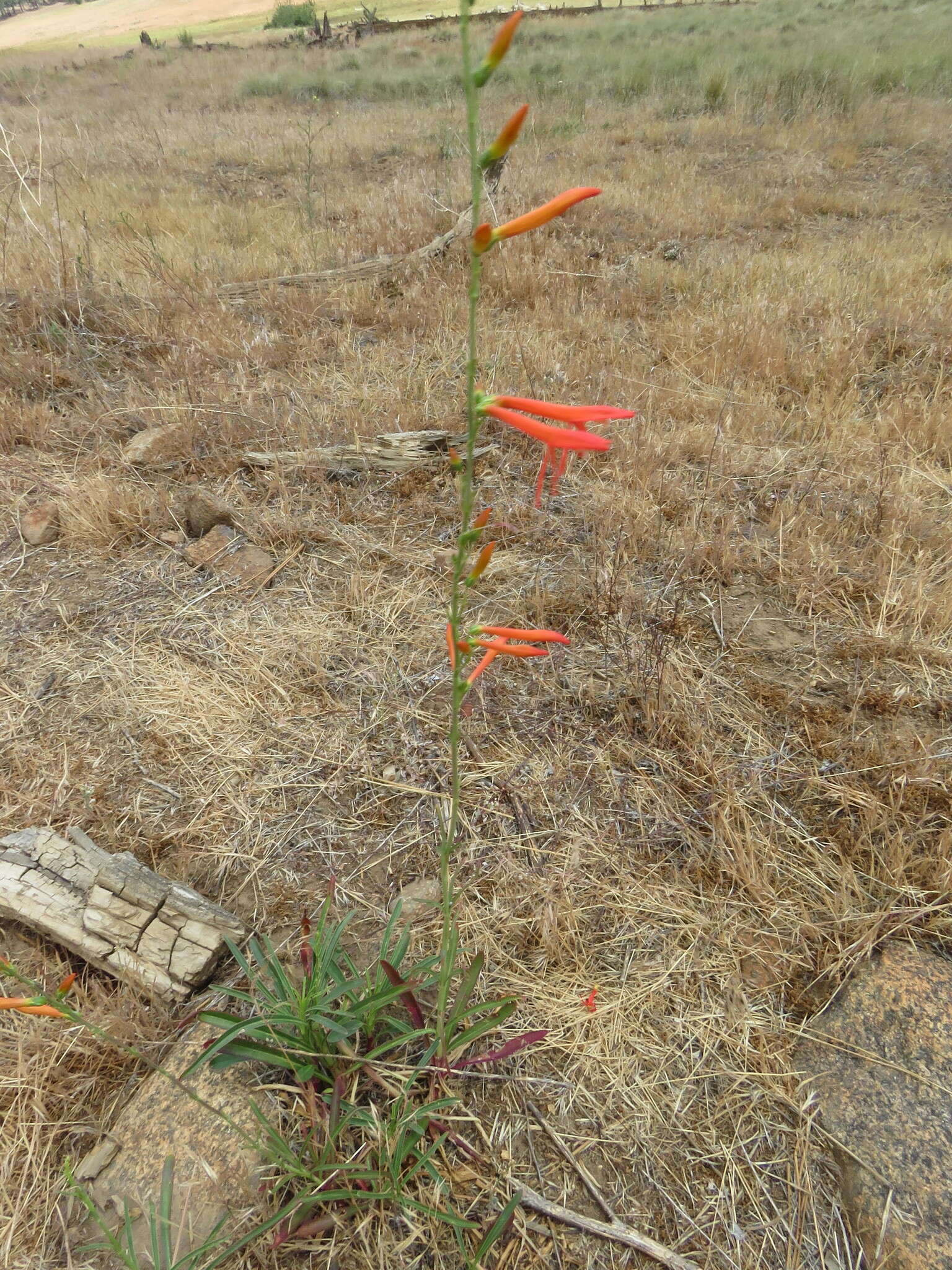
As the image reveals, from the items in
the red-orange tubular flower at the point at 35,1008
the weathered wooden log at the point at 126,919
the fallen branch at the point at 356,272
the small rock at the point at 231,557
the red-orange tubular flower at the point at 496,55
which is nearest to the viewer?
the red-orange tubular flower at the point at 496,55

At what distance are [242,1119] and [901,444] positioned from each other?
369 cm

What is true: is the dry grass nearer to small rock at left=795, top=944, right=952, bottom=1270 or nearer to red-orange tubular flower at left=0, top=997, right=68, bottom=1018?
small rock at left=795, top=944, right=952, bottom=1270

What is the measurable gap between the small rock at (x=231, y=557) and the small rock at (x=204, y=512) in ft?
0.16

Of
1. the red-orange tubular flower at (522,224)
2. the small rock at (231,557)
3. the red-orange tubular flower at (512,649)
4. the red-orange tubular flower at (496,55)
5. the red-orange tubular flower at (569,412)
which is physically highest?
the red-orange tubular flower at (496,55)

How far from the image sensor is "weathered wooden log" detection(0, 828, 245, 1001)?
1.61 m

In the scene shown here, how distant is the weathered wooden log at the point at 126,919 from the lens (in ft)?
5.27

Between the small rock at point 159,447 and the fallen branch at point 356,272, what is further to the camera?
the fallen branch at point 356,272

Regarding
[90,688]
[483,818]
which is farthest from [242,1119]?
[90,688]

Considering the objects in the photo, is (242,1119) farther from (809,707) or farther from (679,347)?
(679,347)

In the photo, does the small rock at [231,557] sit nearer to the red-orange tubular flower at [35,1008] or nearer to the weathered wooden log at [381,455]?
the weathered wooden log at [381,455]

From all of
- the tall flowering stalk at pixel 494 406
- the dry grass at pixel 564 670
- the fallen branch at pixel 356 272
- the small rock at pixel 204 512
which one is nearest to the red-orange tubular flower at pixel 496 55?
the tall flowering stalk at pixel 494 406

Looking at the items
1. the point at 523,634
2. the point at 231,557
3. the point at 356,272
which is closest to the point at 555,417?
the point at 523,634

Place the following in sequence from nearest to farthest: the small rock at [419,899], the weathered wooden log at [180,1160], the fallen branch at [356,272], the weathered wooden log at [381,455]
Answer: the weathered wooden log at [180,1160], the small rock at [419,899], the weathered wooden log at [381,455], the fallen branch at [356,272]

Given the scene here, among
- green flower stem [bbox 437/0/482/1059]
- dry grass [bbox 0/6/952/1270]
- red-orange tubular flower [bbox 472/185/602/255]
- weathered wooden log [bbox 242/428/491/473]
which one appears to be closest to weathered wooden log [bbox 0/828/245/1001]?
dry grass [bbox 0/6/952/1270]
